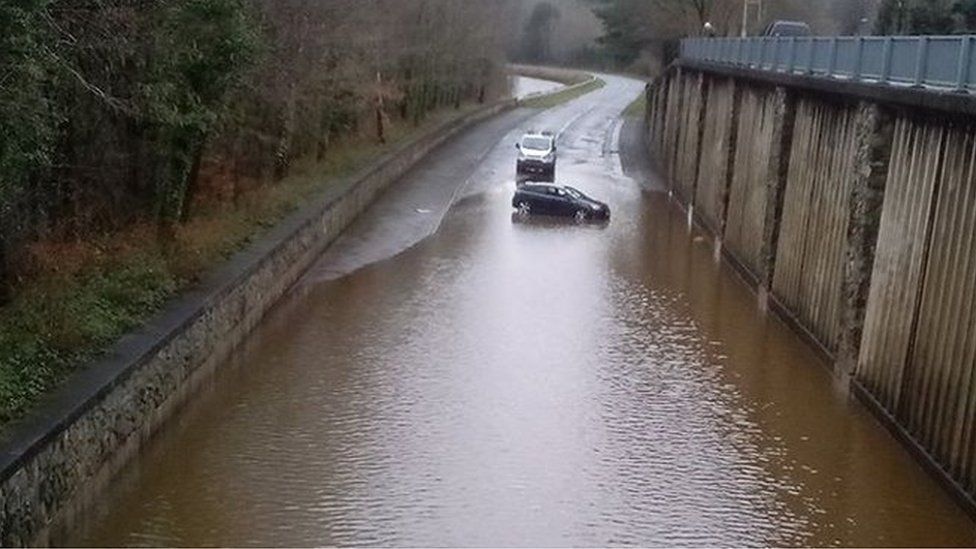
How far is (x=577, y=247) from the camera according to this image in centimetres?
3120

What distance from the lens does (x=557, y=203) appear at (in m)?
35.8

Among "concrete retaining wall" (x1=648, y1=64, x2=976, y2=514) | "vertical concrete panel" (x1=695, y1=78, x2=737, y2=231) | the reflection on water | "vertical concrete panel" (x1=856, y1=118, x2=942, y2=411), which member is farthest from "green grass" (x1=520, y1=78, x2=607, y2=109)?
"vertical concrete panel" (x1=856, y1=118, x2=942, y2=411)

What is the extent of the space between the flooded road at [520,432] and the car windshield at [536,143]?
713 inches

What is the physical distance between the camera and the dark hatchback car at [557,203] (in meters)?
35.6

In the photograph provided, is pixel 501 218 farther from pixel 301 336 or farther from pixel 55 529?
pixel 55 529

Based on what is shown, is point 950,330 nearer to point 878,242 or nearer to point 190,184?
point 878,242

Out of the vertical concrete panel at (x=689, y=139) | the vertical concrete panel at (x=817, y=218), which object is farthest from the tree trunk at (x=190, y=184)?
the vertical concrete panel at (x=689, y=139)

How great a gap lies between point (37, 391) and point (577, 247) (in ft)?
64.8

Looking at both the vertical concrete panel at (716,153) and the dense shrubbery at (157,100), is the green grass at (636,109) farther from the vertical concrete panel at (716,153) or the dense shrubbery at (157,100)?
the dense shrubbery at (157,100)

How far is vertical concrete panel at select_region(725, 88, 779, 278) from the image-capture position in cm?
2655

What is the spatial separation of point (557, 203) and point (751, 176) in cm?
848

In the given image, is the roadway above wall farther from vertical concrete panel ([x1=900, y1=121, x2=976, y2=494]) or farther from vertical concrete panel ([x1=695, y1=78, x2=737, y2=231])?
vertical concrete panel ([x1=695, y1=78, x2=737, y2=231])

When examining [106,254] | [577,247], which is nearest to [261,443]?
[106,254]

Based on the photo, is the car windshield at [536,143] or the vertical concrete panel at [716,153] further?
the car windshield at [536,143]
